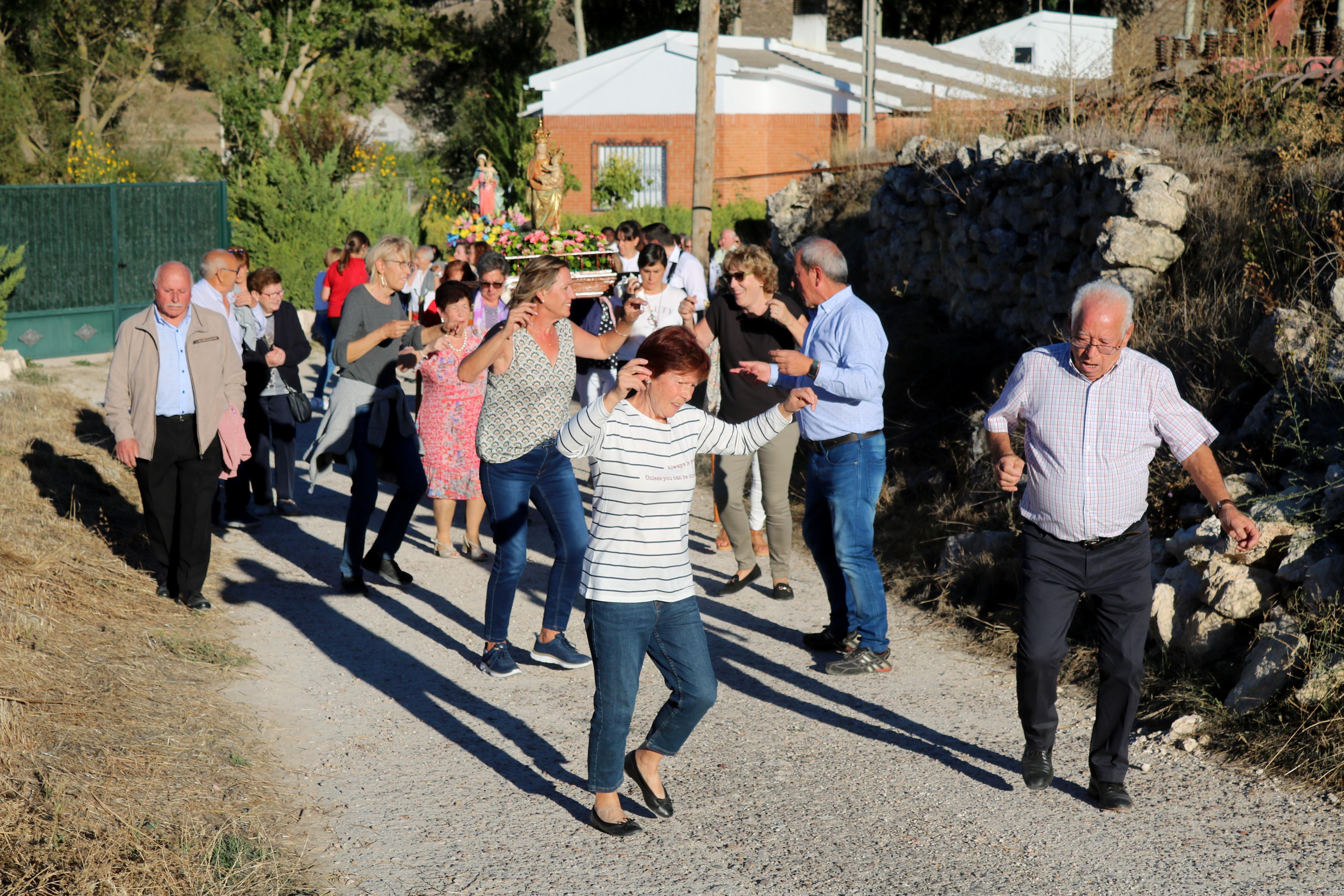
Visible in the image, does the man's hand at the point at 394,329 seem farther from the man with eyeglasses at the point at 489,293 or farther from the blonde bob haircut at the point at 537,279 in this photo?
the blonde bob haircut at the point at 537,279

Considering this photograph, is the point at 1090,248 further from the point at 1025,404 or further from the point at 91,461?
the point at 91,461

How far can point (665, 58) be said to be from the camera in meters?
29.7

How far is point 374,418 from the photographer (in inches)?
290

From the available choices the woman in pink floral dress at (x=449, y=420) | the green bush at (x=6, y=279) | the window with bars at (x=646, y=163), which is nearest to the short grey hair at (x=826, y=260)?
the woman in pink floral dress at (x=449, y=420)

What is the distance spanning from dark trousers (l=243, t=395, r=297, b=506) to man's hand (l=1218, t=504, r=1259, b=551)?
6.82 m

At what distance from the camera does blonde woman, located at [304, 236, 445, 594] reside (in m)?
7.34

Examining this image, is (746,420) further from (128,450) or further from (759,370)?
(128,450)

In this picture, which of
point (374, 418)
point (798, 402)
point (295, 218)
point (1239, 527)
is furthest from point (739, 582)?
point (295, 218)

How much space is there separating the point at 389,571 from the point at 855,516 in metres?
3.19

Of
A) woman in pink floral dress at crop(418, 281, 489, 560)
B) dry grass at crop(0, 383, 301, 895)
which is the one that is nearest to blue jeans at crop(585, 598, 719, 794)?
dry grass at crop(0, 383, 301, 895)

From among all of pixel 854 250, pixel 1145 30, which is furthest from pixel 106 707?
pixel 1145 30

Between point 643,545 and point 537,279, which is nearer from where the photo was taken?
point 643,545

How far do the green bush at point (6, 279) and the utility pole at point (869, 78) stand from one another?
13921 mm

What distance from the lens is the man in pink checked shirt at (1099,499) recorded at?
4422 mm
